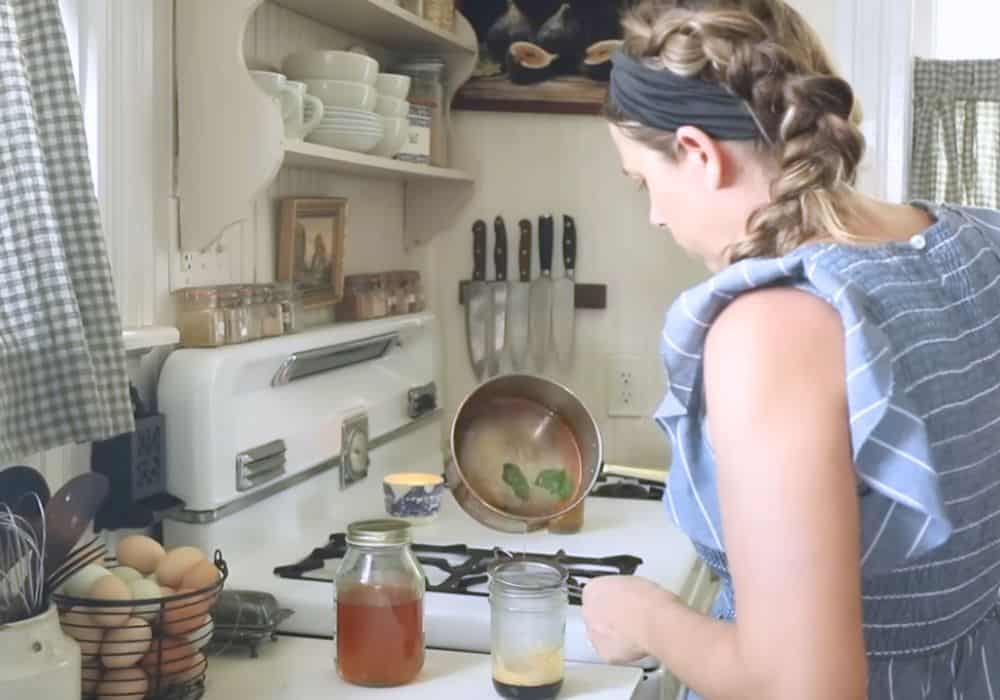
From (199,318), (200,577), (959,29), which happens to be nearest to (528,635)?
(200,577)

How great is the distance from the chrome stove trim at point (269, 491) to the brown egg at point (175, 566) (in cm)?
34

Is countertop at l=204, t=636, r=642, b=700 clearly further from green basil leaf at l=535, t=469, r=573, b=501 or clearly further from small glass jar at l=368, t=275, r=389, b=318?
small glass jar at l=368, t=275, r=389, b=318

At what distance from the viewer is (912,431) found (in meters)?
0.93

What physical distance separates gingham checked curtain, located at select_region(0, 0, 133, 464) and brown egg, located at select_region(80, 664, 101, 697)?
22 cm

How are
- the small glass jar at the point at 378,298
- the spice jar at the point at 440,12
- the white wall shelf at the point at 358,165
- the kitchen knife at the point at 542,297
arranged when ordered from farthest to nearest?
the kitchen knife at the point at 542,297 < the spice jar at the point at 440,12 < the small glass jar at the point at 378,298 < the white wall shelf at the point at 358,165

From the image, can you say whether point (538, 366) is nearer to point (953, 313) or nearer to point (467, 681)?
point (467, 681)

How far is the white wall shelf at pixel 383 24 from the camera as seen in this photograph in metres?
2.10

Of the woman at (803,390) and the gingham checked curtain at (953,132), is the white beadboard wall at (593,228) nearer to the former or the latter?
the gingham checked curtain at (953,132)

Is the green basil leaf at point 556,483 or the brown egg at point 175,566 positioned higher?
the brown egg at point 175,566

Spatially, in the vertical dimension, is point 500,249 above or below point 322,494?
above

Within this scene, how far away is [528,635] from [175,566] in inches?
15.1

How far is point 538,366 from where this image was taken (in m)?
2.69

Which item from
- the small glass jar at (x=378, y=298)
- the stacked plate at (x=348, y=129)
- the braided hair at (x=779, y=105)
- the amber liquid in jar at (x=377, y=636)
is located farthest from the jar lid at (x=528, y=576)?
the small glass jar at (x=378, y=298)

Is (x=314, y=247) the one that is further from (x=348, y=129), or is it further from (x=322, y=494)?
(x=322, y=494)
